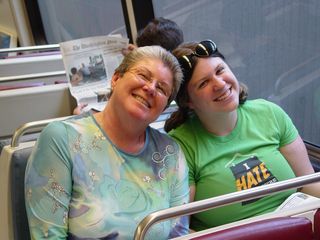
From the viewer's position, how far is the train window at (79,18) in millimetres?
3507

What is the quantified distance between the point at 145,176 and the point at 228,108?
36cm

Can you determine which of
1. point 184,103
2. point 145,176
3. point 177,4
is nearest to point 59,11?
point 177,4

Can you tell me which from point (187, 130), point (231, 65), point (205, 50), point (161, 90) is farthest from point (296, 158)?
point (231, 65)

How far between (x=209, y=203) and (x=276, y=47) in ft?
4.10

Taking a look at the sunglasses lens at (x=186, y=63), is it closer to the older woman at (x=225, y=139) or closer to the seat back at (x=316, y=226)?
the older woman at (x=225, y=139)

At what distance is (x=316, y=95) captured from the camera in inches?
79.3

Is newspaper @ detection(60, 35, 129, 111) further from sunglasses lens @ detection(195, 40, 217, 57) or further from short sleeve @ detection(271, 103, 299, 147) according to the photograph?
short sleeve @ detection(271, 103, 299, 147)

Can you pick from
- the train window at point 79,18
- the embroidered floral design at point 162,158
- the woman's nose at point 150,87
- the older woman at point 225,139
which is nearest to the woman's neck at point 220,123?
the older woman at point 225,139

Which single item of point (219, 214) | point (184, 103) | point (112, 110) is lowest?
point (219, 214)

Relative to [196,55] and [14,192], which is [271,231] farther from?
[14,192]

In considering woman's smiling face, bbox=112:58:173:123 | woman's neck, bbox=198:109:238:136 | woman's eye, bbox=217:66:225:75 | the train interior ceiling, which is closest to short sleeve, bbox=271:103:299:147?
woman's neck, bbox=198:109:238:136

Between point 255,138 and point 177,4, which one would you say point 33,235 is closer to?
point 255,138

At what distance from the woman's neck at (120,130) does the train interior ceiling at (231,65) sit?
338 mm

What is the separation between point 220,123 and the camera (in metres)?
1.60
